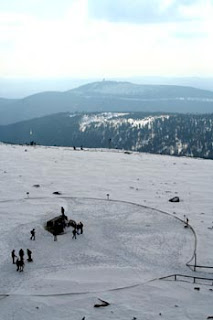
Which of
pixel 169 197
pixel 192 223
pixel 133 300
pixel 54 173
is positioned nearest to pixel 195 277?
pixel 133 300

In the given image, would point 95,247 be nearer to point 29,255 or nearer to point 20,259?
point 29,255

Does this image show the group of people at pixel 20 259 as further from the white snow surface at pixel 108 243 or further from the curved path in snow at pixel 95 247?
the curved path in snow at pixel 95 247

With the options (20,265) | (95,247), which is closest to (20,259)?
(20,265)

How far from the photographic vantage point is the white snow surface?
2594 centimetres

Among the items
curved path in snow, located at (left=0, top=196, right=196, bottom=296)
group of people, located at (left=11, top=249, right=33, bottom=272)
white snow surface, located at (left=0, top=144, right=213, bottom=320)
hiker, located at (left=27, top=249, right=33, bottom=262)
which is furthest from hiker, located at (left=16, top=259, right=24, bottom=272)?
hiker, located at (left=27, top=249, right=33, bottom=262)

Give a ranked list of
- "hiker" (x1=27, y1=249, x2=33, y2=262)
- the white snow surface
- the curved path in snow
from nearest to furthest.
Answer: the white snow surface, the curved path in snow, "hiker" (x1=27, y1=249, x2=33, y2=262)

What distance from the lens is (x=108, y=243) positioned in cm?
3734

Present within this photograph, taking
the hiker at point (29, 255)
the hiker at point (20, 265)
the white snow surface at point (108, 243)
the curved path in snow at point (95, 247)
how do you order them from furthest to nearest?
the hiker at point (29, 255) < the hiker at point (20, 265) < the curved path in snow at point (95, 247) < the white snow surface at point (108, 243)

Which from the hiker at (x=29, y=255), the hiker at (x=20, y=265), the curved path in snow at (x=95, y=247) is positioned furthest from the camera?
the hiker at (x=29, y=255)

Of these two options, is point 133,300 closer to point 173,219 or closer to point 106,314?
point 106,314

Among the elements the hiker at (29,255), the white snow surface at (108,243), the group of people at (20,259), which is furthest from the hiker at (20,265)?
the hiker at (29,255)

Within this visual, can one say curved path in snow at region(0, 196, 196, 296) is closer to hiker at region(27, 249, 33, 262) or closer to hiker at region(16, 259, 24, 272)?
hiker at region(16, 259, 24, 272)

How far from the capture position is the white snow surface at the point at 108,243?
25.9 meters

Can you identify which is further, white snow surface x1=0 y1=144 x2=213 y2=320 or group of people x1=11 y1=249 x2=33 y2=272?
group of people x1=11 y1=249 x2=33 y2=272
